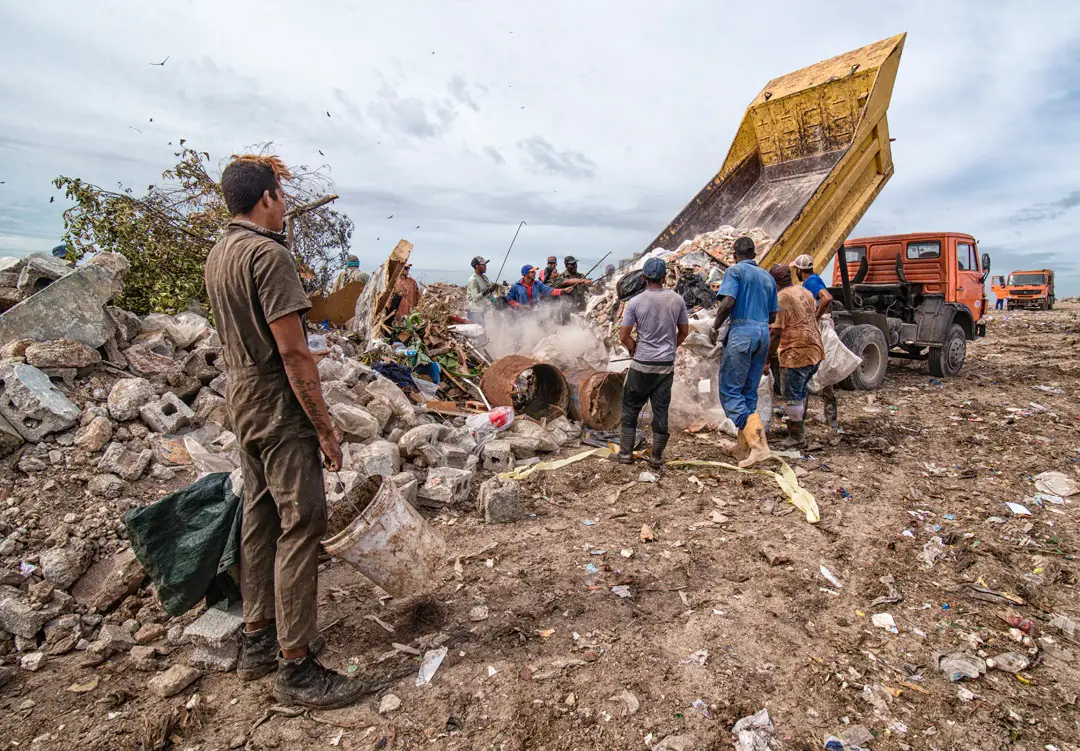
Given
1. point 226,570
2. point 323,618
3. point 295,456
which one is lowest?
point 323,618

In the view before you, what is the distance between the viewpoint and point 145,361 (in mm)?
4492

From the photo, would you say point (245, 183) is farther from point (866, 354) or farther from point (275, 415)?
point (866, 354)

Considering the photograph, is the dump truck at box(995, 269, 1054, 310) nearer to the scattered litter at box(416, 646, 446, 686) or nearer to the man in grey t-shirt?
the man in grey t-shirt

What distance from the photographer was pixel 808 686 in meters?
2.33

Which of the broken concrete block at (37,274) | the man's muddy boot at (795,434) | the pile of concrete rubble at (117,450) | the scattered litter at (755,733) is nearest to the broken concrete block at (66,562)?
the pile of concrete rubble at (117,450)

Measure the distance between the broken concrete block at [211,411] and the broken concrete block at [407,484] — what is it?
148 cm

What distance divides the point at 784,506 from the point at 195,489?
148 inches

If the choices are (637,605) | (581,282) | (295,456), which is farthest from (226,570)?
(581,282)

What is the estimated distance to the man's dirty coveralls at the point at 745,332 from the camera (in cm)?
486

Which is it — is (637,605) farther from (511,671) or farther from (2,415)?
(2,415)

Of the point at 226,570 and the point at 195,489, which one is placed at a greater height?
the point at 195,489

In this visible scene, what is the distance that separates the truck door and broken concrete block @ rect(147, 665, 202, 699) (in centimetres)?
1049

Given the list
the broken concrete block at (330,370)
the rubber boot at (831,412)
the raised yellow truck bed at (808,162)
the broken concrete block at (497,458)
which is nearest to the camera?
the broken concrete block at (497,458)

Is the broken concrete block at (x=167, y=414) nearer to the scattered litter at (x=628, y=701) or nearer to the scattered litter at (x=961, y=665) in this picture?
the scattered litter at (x=628, y=701)
